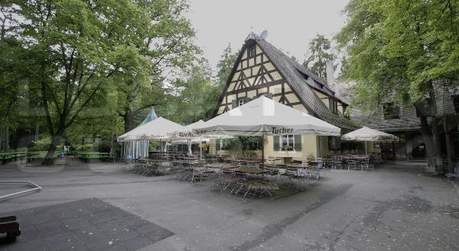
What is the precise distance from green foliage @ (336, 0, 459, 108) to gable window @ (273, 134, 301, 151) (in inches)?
184

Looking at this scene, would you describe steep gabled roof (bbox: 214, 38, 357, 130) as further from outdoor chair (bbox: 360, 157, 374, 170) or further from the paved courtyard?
the paved courtyard

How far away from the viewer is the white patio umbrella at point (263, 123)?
6.24m

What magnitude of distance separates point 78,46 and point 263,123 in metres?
10.3

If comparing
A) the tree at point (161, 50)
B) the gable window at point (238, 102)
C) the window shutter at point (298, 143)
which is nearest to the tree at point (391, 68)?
the window shutter at point (298, 143)

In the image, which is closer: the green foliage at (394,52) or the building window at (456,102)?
the green foliage at (394,52)

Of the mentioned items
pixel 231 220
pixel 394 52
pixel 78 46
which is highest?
pixel 78 46

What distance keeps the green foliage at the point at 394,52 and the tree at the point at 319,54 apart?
713 inches

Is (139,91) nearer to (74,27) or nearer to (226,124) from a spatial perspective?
(74,27)

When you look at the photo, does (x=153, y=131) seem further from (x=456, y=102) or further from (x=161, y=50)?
(x=456, y=102)

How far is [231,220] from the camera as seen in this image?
480 cm

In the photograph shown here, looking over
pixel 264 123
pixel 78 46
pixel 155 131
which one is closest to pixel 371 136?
pixel 264 123

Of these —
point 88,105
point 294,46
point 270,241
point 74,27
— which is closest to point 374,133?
point 270,241

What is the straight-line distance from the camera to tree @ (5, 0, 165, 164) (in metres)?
11.4

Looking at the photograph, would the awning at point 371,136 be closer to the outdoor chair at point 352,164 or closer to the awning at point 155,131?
the outdoor chair at point 352,164
